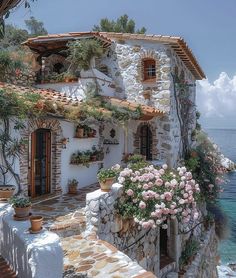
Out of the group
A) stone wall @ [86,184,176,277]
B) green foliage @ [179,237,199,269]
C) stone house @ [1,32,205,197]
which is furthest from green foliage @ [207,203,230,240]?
stone wall @ [86,184,176,277]

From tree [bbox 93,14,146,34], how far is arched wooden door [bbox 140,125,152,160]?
15837 millimetres

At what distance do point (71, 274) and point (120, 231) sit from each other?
3.01 m

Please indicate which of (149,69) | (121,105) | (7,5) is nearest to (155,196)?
(121,105)

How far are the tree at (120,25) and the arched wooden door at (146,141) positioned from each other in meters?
Result: 15.8

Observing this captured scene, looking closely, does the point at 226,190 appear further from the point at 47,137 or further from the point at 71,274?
the point at 71,274

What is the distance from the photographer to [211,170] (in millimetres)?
16234

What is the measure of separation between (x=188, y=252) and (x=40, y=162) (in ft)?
23.4

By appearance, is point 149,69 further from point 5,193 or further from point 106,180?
point 5,193

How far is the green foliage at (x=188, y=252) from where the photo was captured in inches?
486

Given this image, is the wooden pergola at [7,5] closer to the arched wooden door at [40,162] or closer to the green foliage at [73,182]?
the arched wooden door at [40,162]

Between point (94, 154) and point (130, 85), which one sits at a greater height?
point (130, 85)

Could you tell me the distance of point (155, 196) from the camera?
801cm

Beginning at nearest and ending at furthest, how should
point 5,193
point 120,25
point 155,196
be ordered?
1. point 5,193
2. point 155,196
3. point 120,25

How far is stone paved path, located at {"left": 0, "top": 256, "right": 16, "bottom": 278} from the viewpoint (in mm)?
5145
